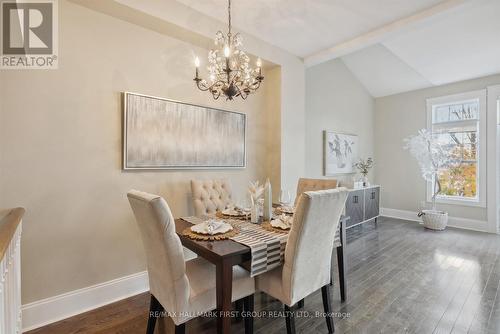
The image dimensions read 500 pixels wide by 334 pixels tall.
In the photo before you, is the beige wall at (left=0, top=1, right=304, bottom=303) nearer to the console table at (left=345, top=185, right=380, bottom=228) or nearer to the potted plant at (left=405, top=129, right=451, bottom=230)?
the console table at (left=345, top=185, right=380, bottom=228)

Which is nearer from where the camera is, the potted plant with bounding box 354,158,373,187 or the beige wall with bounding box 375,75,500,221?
the potted plant with bounding box 354,158,373,187

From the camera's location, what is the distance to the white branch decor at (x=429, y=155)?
16.5ft

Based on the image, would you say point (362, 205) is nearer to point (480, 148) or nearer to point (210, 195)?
point (480, 148)

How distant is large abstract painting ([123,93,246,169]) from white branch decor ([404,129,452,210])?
403 cm

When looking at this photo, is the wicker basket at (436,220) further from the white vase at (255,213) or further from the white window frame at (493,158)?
the white vase at (255,213)

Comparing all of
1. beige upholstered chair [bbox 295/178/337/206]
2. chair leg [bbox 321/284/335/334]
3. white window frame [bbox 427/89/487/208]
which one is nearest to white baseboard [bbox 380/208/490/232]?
white window frame [bbox 427/89/487/208]

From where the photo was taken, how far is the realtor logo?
6.31 feet

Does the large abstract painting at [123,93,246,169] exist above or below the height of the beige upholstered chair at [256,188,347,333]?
above

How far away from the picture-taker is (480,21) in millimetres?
3432

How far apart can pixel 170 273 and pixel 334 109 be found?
453 cm

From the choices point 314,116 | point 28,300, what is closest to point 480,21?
point 314,116

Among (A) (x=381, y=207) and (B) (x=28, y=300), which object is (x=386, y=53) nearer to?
(A) (x=381, y=207)

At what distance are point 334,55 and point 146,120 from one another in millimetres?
2728

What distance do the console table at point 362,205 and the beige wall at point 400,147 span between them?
3.62ft
